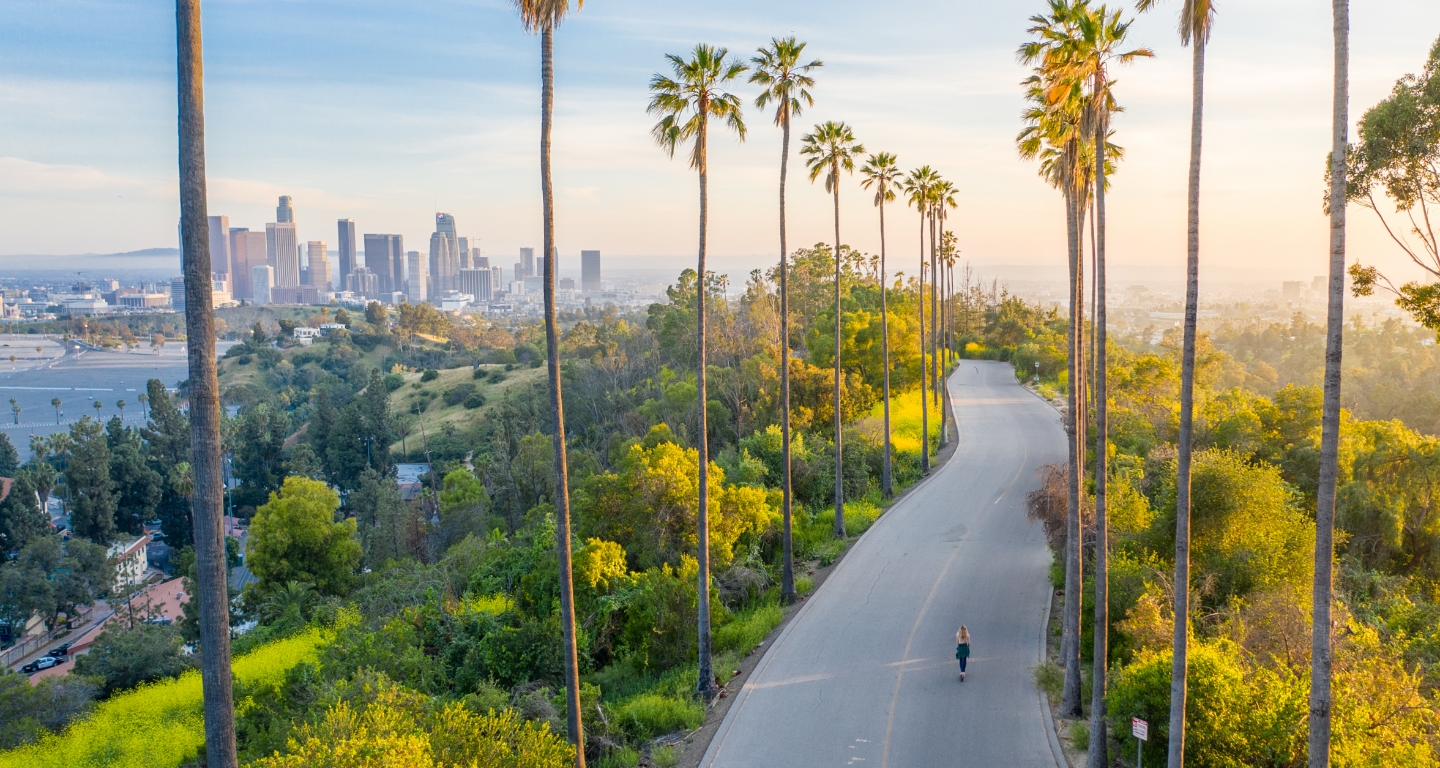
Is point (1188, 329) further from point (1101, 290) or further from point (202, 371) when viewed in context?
point (202, 371)

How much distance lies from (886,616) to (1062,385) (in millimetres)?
42434

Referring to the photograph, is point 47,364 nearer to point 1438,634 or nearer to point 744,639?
point 744,639

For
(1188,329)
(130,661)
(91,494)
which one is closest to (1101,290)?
(1188,329)

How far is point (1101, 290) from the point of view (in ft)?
50.5

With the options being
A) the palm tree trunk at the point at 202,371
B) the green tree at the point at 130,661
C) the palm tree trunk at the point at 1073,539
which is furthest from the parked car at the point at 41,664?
the palm tree trunk at the point at 1073,539

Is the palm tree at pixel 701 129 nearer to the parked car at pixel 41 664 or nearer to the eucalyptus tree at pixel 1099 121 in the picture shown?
the eucalyptus tree at pixel 1099 121

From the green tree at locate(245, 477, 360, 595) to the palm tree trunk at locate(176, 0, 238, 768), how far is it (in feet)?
104

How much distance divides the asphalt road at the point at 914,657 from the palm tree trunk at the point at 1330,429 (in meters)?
5.82

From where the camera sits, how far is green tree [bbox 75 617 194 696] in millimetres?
27766

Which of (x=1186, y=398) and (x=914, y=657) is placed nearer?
(x=1186, y=398)

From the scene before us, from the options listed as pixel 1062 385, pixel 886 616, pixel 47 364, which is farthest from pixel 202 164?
pixel 47 364

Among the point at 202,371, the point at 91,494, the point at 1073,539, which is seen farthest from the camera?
the point at 91,494

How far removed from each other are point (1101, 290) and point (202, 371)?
1465cm

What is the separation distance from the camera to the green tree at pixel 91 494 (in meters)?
56.5
